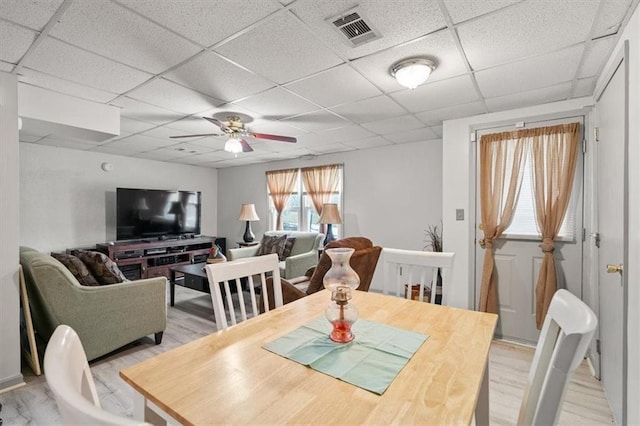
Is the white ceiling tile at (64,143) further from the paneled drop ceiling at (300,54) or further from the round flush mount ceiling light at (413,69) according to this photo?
the round flush mount ceiling light at (413,69)

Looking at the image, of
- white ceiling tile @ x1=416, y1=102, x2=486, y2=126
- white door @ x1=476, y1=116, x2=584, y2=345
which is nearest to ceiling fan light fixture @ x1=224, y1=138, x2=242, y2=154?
white ceiling tile @ x1=416, y1=102, x2=486, y2=126

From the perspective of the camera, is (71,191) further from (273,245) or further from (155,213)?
(273,245)

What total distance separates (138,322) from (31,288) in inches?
34.5

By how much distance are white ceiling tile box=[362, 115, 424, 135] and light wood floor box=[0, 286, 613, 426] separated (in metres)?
2.41

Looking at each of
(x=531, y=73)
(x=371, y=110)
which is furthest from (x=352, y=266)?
(x=531, y=73)

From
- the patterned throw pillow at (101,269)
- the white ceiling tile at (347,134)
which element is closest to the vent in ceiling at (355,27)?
A: the white ceiling tile at (347,134)

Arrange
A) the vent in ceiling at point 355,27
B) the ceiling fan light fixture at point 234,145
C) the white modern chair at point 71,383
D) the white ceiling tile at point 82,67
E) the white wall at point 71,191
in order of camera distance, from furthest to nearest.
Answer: the white wall at point 71,191 → the ceiling fan light fixture at point 234,145 → the white ceiling tile at point 82,67 → the vent in ceiling at point 355,27 → the white modern chair at point 71,383

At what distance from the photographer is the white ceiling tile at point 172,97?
240 cm

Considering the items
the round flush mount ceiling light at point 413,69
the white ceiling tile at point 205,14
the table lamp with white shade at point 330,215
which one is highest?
the white ceiling tile at point 205,14

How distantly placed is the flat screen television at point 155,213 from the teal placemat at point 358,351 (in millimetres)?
4963

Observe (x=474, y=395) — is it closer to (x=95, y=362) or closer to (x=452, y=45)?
(x=452, y=45)

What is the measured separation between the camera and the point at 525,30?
5.43 feet

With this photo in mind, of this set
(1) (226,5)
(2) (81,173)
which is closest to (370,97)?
(1) (226,5)

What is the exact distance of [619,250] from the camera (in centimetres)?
170
